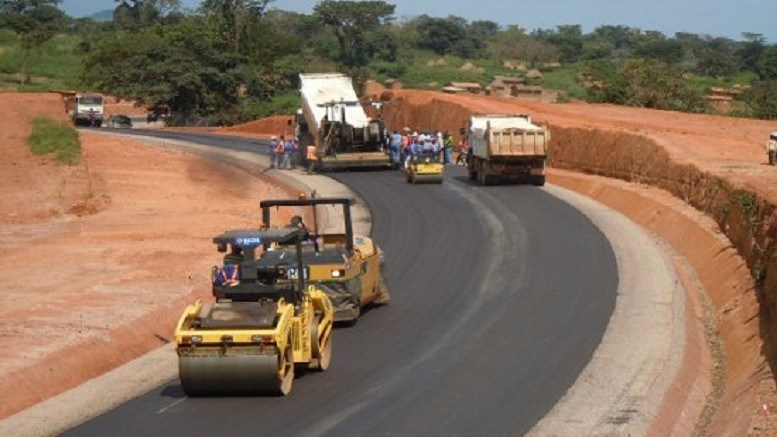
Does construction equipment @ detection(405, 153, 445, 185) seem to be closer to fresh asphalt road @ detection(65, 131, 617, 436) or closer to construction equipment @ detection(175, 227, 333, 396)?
fresh asphalt road @ detection(65, 131, 617, 436)

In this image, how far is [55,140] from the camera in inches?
2188

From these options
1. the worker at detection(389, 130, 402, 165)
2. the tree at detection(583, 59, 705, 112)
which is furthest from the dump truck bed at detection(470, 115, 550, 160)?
the tree at detection(583, 59, 705, 112)

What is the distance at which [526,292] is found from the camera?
86.5ft

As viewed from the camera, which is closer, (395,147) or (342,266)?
(342,266)

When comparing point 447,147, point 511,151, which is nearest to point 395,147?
point 447,147

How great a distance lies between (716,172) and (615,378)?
17719mm

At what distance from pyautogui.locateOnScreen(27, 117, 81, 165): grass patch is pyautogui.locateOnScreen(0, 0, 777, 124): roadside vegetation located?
30344 mm

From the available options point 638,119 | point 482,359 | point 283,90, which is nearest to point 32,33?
point 283,90

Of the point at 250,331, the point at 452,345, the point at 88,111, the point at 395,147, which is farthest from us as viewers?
the point at 88,111

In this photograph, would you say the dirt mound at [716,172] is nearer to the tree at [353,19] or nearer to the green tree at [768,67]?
the green tree at [768,67]

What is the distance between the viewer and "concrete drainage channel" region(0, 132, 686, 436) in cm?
1616

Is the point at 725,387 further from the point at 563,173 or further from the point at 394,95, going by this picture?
the point at 394,95

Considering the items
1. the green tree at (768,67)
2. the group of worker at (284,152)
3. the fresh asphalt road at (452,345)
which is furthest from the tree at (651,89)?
the fresh asphalt road at (452,345)

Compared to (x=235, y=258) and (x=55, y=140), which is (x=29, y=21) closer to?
(x=55, y=140)
